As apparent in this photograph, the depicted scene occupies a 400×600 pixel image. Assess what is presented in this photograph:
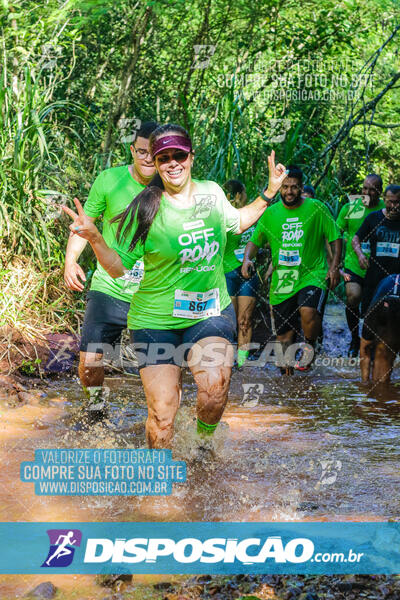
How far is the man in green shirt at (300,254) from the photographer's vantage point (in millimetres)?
7789

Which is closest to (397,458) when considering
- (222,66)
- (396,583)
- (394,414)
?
(394,414)

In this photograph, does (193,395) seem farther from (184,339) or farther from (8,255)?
(184,339)

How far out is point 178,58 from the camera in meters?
12.9

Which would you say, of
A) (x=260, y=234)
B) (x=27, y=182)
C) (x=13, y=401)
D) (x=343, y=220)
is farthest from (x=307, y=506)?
(x=343, y=220)

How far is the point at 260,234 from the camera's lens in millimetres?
8117

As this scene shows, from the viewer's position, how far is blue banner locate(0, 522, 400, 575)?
3.25m

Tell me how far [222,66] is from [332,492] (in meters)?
10.2

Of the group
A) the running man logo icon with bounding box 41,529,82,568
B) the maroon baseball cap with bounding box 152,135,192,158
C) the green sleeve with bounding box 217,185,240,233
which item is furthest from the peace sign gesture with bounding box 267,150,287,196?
the running man logo icon with bounding box 41,529,82,568

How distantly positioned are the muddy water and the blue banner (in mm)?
127

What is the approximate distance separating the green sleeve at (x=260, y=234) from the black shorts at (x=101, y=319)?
319 cm

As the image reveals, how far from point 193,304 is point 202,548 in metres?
1.27

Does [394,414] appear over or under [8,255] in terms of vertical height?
under

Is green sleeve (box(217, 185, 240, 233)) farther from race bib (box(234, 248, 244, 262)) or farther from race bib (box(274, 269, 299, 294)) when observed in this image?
race bib (box(234, 248, 244, 262))

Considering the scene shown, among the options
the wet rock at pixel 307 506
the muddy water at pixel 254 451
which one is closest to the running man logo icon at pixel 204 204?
the muddy water at pixel 254 451
